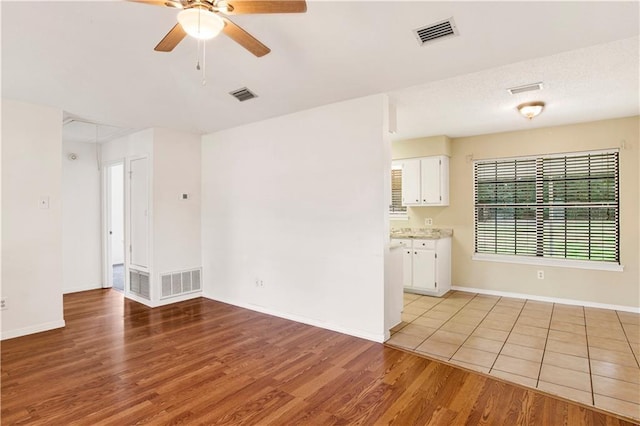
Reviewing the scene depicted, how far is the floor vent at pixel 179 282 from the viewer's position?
4.96 meters

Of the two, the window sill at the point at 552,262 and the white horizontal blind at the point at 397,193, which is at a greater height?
the white horizontal blind at the point at 397,193

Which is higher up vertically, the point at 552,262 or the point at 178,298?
the point at 552,262

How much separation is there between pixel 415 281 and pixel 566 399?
3.00 m

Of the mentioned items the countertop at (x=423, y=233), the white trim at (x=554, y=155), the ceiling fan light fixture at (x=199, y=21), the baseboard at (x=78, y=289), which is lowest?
the baseboard at (x=78, y=289)

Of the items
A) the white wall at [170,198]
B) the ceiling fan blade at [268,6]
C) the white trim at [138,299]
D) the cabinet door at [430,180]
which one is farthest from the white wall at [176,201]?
the cabinet door at [430,180]

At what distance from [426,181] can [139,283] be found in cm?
483

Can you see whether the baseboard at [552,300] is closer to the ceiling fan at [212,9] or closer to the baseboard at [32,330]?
the ceiling fan at [212,9]

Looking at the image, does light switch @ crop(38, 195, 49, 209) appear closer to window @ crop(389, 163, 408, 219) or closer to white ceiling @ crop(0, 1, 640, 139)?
white ceiling @ crop(0, 1, 640, 139)

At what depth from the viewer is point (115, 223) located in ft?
27.0

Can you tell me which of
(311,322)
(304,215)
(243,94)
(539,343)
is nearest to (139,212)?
(243,94)

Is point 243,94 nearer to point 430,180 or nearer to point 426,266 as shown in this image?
point 430,180

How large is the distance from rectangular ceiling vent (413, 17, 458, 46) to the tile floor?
2.73 m

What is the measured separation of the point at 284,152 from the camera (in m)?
4.33

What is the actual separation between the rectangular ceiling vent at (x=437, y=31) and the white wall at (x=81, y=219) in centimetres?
592
